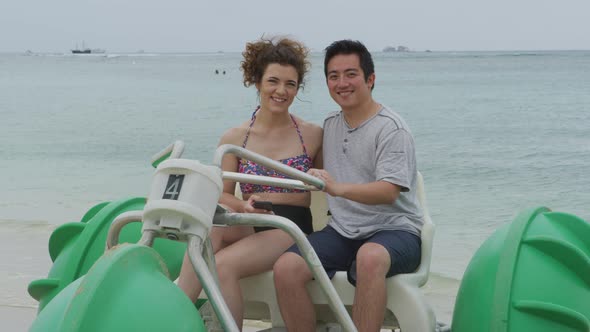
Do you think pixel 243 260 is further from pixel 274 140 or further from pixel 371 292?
pixel 274 140

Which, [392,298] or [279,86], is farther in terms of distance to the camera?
[279,86]

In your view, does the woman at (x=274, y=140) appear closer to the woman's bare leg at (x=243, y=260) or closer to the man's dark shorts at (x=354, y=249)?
the woman's bare leg at (x=243, y=260)

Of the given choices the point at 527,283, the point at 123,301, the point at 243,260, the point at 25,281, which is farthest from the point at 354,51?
the point at 25,281

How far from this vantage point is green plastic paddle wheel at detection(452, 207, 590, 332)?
91.5 inches

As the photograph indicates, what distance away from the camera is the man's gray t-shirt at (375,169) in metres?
2.81

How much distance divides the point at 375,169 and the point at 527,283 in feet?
2.28

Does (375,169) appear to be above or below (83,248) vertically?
above

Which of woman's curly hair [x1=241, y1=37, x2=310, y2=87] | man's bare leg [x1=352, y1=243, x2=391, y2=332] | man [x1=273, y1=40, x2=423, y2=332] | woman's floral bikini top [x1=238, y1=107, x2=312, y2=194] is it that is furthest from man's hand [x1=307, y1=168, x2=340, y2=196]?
woman's curly hair [x1=241, y1=37, x2=310, y2=87]

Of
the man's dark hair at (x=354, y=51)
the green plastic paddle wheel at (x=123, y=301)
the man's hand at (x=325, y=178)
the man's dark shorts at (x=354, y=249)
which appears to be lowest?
the man's dark shorts at (x=354, y=249)

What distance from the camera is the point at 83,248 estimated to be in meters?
2.73

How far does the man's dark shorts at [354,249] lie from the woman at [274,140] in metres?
0.12

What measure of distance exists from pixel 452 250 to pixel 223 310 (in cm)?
564

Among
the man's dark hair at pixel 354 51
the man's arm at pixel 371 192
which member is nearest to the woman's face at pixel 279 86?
the man's dark hair at pixel 354 51

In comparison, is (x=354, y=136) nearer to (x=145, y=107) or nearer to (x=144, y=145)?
(x=144, y=145)
